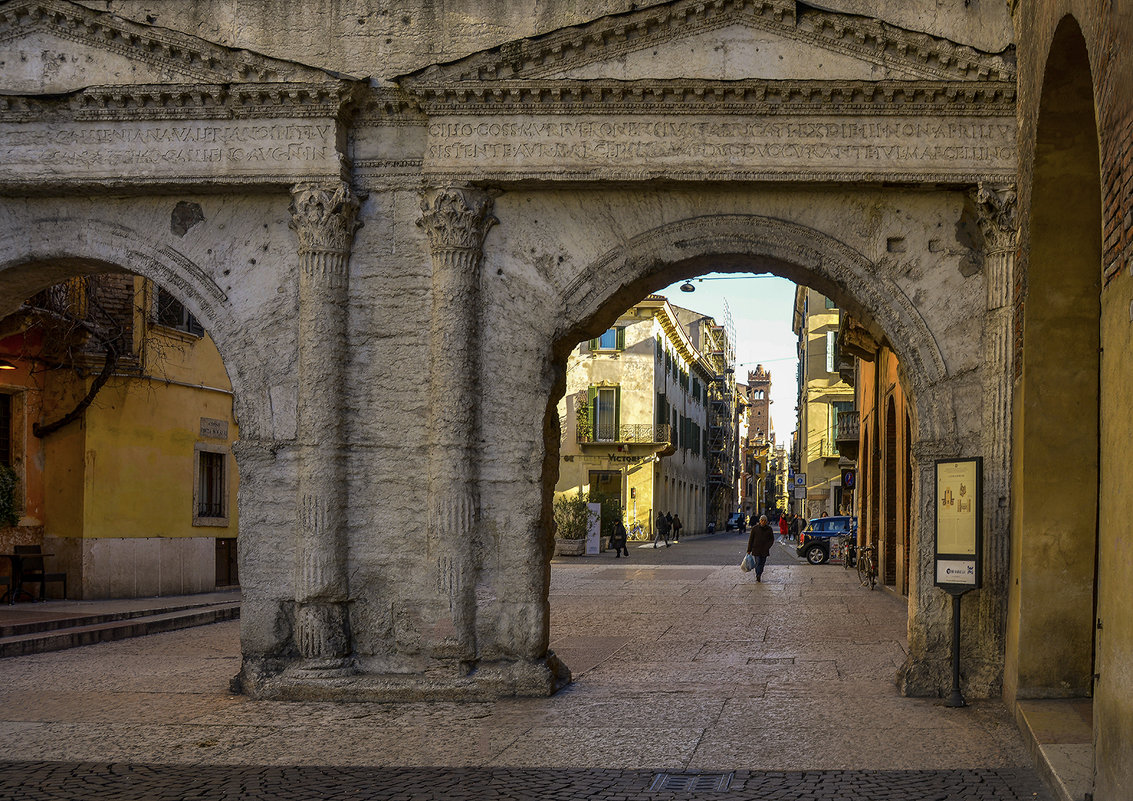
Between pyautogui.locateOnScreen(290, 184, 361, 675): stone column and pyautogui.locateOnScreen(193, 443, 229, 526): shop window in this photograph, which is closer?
pyautogui.locateOnScreen(290, 184, 361, 675): stone column

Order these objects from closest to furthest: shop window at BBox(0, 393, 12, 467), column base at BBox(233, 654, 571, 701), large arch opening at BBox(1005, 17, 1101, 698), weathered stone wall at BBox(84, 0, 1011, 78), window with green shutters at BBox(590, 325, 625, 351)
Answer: large arch opening at BBox(1005, 17, 1101, 698), column base at BBox(233, 654, 571, 701), weathered stone wall at BBox(84, 0, 1011, 78), shop window at BBox(0, 393, 12, 467), window with green shutters at BBox(590, 325, 625, 351)

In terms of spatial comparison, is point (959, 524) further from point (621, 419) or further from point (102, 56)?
point (621, 419)

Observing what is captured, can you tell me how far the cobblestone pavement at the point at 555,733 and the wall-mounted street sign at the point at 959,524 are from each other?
1.08 metres

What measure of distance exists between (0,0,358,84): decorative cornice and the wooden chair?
8726 millimetres

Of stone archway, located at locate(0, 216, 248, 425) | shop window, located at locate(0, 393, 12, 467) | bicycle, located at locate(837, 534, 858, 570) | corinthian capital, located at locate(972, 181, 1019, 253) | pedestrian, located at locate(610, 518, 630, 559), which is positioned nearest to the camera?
corinthian capital, located at locate(972, 181, 1019, 253)

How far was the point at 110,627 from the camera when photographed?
51.3 ft

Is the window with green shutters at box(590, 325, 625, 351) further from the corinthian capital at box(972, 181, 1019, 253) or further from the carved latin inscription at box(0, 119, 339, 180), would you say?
the corinthian capital at box(972, 181, 1019, 253)

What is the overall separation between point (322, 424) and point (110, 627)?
20.5 feet

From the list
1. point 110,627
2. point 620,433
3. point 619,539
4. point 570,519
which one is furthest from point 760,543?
point 620,433

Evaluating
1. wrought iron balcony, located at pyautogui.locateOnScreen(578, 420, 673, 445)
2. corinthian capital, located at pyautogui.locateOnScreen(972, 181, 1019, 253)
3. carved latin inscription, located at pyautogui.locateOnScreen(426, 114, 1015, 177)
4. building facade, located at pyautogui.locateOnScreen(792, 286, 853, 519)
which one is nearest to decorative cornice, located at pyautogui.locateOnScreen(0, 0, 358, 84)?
carved latin inscription, located at pyautogui.locateOnScreen(426, 114, 1015, 177)

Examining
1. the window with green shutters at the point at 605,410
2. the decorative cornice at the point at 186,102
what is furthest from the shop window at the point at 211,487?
the window with green shutters at the point at 605,410

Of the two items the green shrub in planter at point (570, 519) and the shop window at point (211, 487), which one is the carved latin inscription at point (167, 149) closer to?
the shop window at point (211, 487)

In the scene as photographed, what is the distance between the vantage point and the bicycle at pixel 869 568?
2297 centimetres

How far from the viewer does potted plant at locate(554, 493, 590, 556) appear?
123 feet
